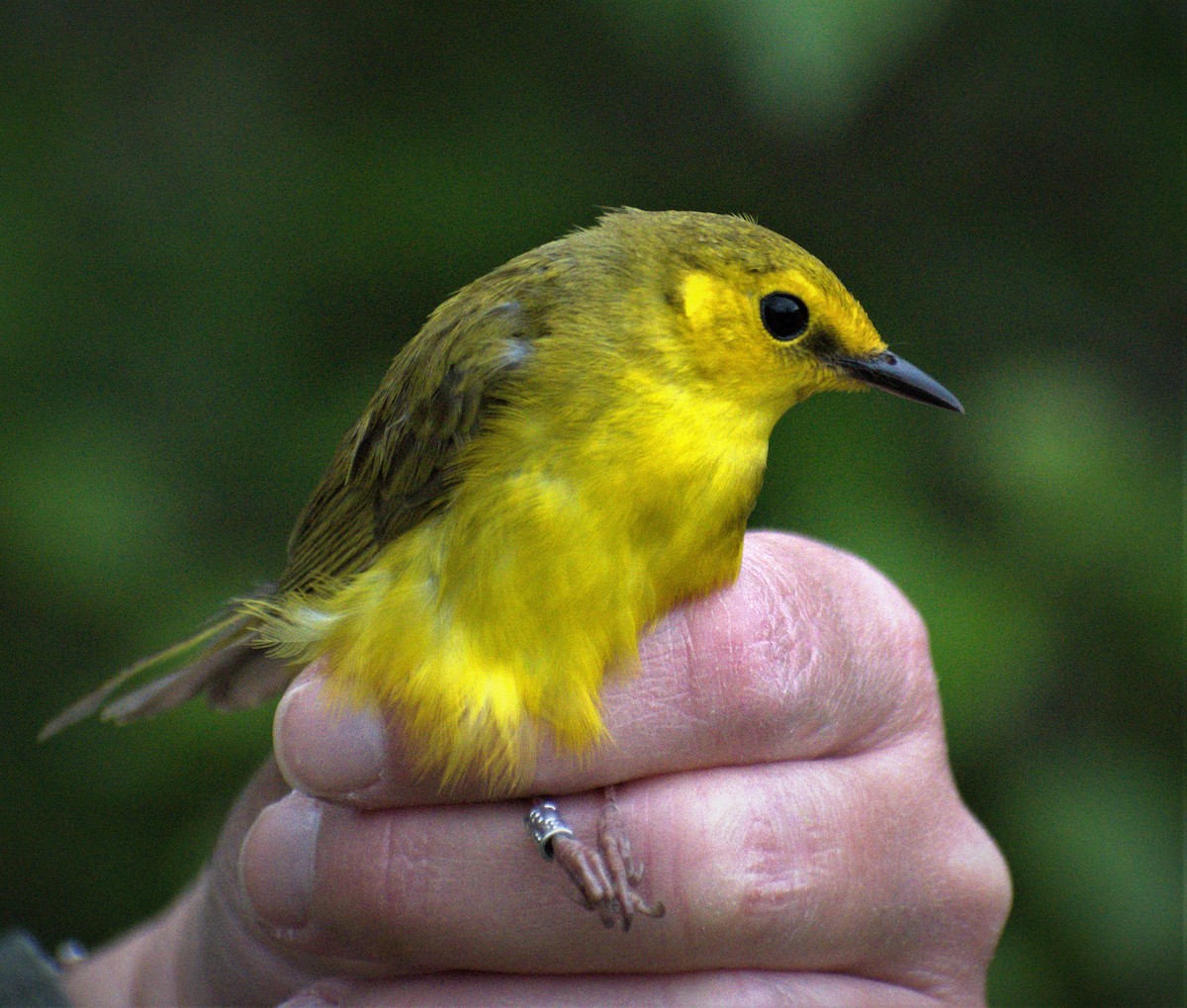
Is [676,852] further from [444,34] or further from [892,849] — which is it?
[444,34]

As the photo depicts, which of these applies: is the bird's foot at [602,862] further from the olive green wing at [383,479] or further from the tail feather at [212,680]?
the tail feather at [212,680]

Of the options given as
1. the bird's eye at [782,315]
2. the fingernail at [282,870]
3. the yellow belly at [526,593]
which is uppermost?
the bird's eye at [782,315]

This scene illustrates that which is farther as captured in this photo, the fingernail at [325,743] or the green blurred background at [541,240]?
the green blurred background at [541,240]

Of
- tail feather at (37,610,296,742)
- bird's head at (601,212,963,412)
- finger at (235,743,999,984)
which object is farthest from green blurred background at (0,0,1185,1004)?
bird's head at (601,212,963,412)

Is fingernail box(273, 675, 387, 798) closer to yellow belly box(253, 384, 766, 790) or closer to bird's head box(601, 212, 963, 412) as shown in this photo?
yellow belly box(253, 384, 766, 790)

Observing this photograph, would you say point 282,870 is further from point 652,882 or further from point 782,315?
point 782,315

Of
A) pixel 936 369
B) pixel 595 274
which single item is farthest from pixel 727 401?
pixel 936 369

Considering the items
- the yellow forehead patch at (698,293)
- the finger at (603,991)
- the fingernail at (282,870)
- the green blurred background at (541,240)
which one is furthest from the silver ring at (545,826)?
the green blurred background at (541,240)
